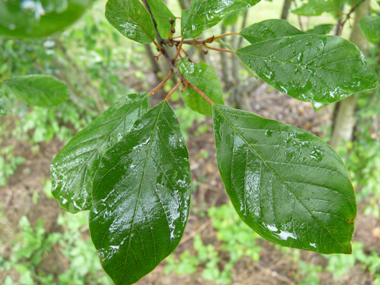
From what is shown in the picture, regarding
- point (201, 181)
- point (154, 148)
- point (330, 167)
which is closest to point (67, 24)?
point (154, 148)

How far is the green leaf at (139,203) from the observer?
0.42 meters

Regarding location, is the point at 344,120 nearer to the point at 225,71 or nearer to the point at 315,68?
the point at 225,71

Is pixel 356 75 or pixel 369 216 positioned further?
pixel 369 216

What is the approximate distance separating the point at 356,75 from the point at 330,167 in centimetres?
19

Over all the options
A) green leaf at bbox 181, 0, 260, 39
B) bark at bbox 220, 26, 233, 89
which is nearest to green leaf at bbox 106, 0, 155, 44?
green leaf at bbox 181, 0, 260, 39

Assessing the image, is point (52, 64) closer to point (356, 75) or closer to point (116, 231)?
point (116, 231)

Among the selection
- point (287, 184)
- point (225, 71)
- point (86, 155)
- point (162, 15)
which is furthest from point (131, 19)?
point (225, 71)

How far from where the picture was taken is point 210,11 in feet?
1.61

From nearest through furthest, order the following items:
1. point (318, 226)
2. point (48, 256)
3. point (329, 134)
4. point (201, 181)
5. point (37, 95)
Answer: point (318, 226) < point (37, 95) < point (48, 256) < point (329, 134) < point (201, 181)

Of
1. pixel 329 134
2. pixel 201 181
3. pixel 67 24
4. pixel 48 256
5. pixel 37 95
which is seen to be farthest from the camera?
pixel 201 181

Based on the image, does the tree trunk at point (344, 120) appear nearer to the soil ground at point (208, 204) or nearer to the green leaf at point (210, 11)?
the soil ground at point (208, 204)

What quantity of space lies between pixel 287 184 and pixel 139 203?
0.89 feet

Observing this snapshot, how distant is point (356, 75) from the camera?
461 mm

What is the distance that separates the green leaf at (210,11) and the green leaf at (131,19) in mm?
89
